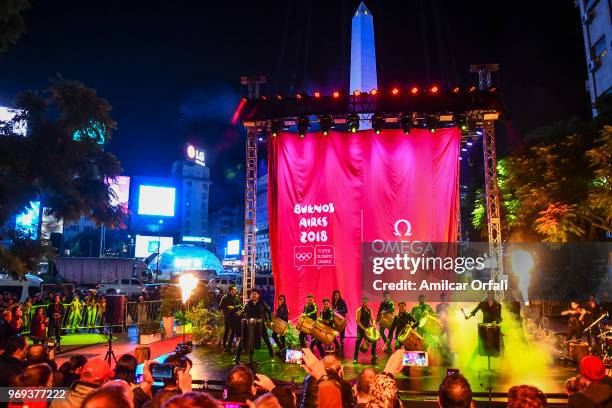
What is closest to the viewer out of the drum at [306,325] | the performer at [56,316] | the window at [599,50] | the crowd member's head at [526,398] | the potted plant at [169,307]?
the crowd member's head at [526,398]

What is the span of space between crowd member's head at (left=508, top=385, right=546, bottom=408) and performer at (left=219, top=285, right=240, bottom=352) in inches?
410

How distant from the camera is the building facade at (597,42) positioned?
32.8m

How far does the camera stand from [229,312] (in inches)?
527

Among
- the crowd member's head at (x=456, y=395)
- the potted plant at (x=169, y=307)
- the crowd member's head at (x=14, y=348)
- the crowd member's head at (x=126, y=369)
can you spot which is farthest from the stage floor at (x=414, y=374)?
the crowd member's head at (x=456, y=395)

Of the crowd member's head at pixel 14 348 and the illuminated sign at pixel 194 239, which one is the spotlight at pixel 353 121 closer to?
the crowd member's head at pixel 14 348

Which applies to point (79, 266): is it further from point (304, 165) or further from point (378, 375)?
point (378, 375)

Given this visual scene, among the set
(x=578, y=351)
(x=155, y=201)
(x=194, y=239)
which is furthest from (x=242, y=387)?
(x=194, y=239)

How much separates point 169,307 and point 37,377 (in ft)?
41.4

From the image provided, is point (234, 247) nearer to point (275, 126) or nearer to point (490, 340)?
point (275, 126)

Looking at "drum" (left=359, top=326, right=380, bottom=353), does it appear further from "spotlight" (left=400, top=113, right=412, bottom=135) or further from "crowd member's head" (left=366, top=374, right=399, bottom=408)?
"crowd member's head" (left=366, top=374, right=399, bottom=408)

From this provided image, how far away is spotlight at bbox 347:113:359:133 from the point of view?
49.4 ft

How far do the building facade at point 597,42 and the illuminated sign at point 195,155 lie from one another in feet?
295

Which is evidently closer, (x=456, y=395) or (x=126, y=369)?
(x=456, y=395)

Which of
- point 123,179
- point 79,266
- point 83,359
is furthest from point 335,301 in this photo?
point 123,179
